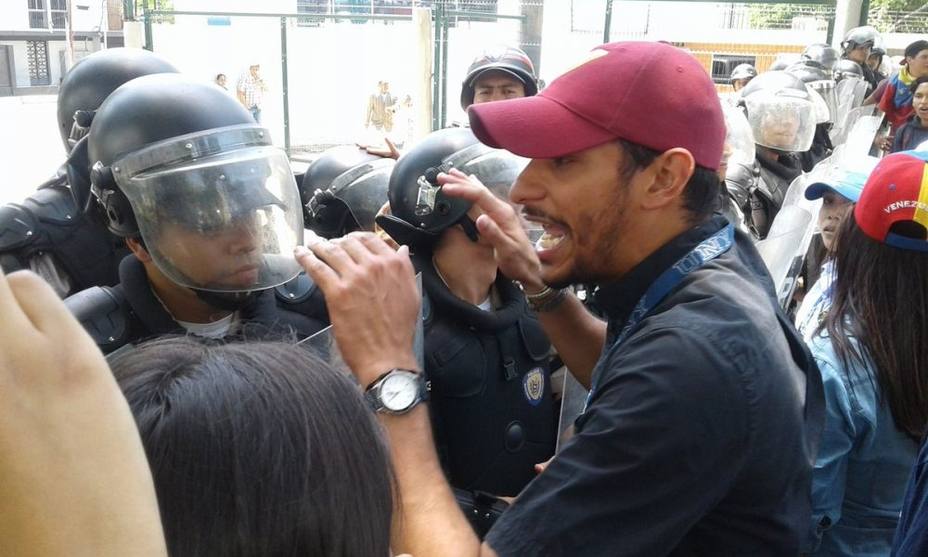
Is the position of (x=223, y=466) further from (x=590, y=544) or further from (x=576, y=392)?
(x=576, y=392)

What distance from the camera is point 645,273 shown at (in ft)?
5.68

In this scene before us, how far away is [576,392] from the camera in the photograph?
238cm

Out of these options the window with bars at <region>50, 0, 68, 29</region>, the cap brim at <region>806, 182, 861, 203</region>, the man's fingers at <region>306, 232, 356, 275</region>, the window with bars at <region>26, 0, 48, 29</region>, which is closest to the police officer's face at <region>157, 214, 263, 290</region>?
the man's fingers at <region>306, 232, 356, 275</region>

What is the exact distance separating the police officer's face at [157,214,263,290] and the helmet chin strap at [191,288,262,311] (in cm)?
7

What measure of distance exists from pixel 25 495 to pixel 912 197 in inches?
83.7

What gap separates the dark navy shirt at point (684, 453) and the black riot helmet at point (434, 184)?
121cm

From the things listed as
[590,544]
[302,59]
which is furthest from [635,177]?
[302,59]

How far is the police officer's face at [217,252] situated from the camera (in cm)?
208

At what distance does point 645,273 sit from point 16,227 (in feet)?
6.74

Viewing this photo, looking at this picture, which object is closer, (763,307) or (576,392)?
(763,307)

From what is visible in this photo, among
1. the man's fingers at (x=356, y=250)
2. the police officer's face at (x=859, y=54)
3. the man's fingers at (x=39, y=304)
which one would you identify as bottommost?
the man's fingers at (x=356, y=250)

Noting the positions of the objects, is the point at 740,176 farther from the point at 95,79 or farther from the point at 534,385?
the point at 95,79

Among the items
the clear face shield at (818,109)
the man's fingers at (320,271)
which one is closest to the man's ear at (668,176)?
the man's fingers at (320,271)

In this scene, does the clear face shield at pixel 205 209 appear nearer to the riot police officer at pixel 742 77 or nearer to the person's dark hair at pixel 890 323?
the person's dark hair at pixel 890 323
